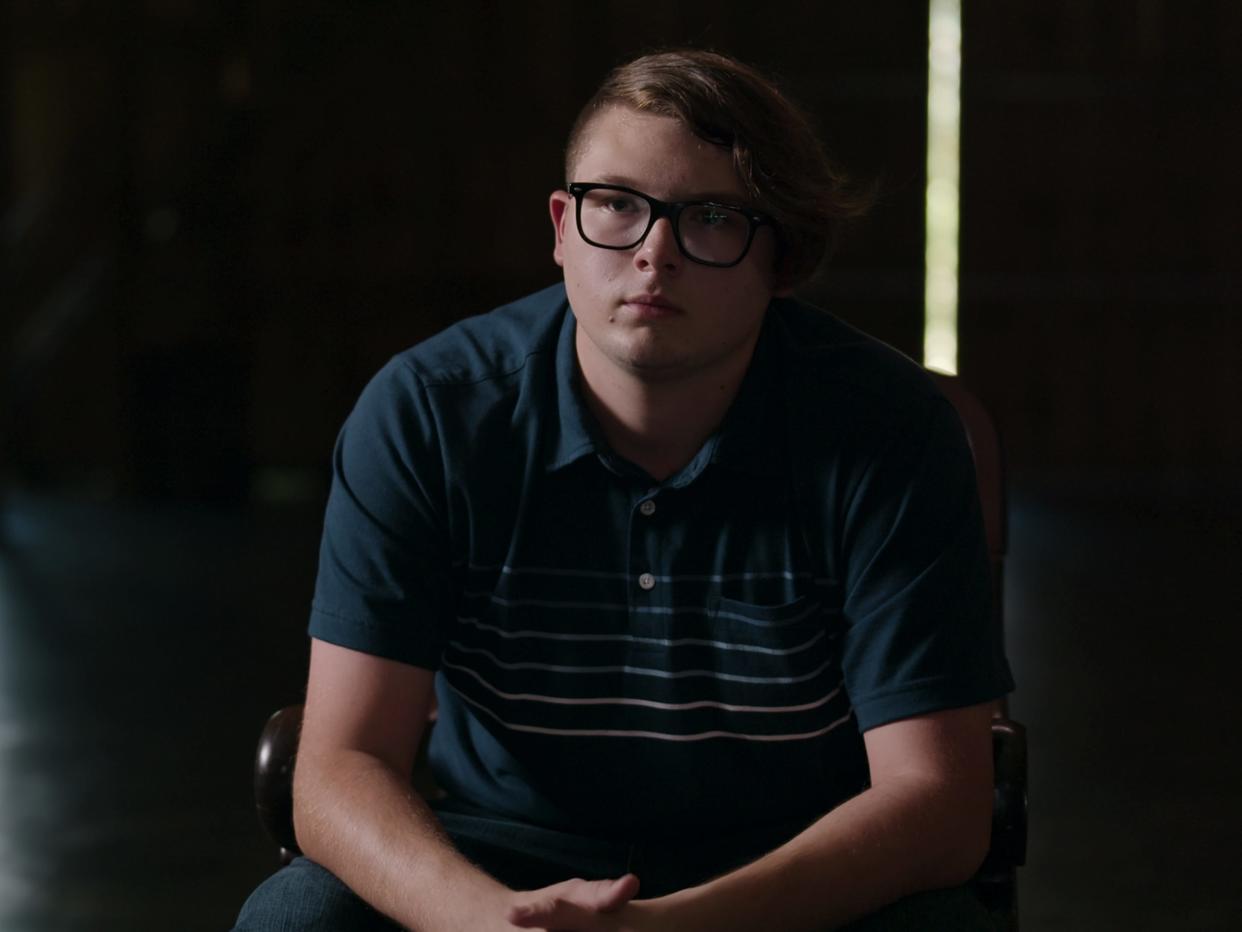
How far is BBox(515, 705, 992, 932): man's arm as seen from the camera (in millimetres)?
1203

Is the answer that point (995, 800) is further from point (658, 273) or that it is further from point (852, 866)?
point (658, 273)

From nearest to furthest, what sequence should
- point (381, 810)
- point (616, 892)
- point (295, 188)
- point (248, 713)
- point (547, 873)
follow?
point (616, 892) < point (381, 810) < point (547, 873) < point (248, 713) < point (295, 188)

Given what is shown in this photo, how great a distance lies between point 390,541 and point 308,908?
0.30 meters

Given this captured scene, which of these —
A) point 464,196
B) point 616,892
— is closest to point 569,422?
point 616,892

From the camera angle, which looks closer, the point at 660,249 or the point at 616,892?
the point at 616,892

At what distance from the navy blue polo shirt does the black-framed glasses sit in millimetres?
135

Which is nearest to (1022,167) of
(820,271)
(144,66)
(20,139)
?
(144,66)

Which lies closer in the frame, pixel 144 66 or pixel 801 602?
pixel 801 602

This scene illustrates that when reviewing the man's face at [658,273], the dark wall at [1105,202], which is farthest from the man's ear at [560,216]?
the dark wall at [1105,202]

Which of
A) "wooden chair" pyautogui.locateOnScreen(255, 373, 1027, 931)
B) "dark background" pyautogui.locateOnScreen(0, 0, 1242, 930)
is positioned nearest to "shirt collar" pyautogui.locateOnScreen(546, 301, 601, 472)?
"wooden chair" pyautogui.locateOnScreen(255, 373, 1027, 931)

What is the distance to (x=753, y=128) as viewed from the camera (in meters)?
1.36

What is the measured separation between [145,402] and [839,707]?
5.97m

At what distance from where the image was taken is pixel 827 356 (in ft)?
4.77

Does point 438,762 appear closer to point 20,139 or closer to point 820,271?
point 820,271
